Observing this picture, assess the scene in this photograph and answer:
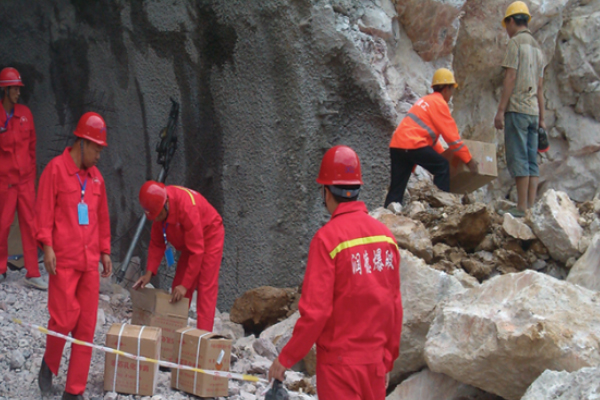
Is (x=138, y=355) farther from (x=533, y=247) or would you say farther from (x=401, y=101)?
(x=401, y=101)

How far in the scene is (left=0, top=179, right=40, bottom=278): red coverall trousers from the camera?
5.91m

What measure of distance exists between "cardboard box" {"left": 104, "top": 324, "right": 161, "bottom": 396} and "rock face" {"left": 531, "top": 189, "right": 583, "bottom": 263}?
114 inches

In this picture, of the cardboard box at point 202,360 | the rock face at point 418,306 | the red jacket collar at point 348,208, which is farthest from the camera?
the rock face at point 418,306

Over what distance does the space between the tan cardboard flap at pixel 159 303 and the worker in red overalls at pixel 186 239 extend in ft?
0.14

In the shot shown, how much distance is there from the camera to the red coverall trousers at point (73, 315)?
12.1ft

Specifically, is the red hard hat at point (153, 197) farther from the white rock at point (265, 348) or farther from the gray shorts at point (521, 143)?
the gray shorts at point (521, 143)

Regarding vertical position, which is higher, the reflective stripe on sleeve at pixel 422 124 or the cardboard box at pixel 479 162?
the reflective stripe on sleeve at pixel 422 124

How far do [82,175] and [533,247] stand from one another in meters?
3.28

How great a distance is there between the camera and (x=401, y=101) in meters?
6.10

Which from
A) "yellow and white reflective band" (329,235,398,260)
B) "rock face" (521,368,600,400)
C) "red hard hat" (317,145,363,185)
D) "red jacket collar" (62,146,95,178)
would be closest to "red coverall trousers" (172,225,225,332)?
"red jacket collar" (62,146,95,178)

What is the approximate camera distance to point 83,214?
382 centimetres

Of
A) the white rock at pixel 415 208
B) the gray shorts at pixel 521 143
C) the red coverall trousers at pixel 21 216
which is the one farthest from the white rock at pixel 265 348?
the gray shorts at pixel 521 143

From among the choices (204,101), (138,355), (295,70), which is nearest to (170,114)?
Answer: (204,101)

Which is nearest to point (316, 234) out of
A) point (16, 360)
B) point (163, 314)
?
point (163, 314)
